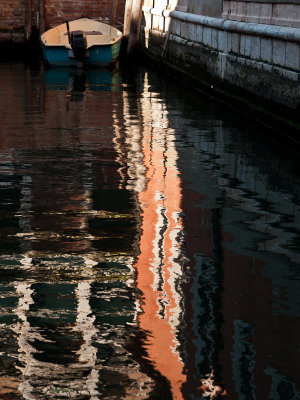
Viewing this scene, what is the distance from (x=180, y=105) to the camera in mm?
14062

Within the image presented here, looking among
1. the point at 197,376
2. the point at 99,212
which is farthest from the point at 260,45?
the point at 197,376

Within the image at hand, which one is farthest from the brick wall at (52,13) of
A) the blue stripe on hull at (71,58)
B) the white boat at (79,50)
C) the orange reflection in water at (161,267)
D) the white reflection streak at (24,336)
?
the white reflection streak at (24,336)

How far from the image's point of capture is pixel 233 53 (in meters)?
14.2

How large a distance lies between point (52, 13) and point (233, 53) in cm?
1281

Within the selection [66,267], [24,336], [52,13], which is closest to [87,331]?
[24,336]

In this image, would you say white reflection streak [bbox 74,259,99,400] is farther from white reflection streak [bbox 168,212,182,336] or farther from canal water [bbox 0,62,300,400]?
white reflection streak [bbox 168,212,182,336]

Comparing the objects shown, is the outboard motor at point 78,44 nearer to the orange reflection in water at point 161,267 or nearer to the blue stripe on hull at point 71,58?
the blue stripe on hull at point 71,58

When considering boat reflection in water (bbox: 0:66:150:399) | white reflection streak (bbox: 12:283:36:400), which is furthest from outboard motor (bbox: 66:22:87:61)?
white reflection streak (bbox: 12:283:36:400)

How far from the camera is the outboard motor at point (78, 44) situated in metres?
20.9

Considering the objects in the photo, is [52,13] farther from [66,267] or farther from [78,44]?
[66,267]

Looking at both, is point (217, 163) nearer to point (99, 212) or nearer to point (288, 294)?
point (99, 212)

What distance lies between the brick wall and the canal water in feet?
51.3

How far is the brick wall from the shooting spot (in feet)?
85.2

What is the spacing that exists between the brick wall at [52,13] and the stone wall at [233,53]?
15.2 ft
